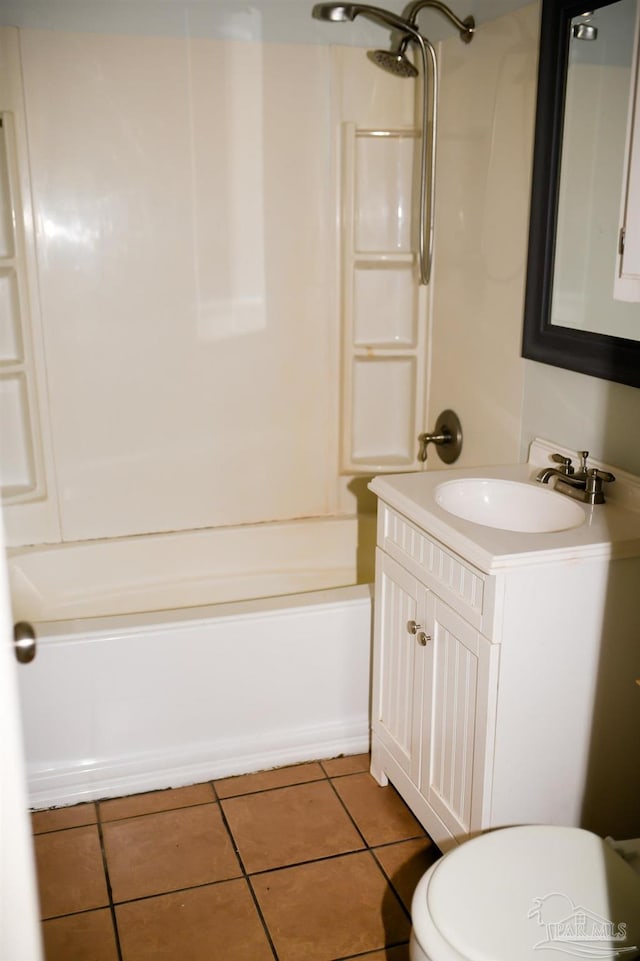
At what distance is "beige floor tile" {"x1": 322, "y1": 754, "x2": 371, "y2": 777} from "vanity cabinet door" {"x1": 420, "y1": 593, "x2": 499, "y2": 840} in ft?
1.30

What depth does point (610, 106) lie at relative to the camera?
79.3 inches

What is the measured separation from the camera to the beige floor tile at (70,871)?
200 cm

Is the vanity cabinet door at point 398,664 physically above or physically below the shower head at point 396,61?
below

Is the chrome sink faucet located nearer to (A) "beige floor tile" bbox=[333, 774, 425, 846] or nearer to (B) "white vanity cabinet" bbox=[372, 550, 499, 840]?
(B) "white vanity cabinet" bbox=[372, 550, 499, 840]

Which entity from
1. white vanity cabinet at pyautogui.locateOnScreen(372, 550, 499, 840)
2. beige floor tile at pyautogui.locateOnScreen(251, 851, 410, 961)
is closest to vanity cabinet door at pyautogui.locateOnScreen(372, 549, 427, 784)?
white vanity cabinet at pyautogui.locateOnScreen(372, 550, 499, 840)

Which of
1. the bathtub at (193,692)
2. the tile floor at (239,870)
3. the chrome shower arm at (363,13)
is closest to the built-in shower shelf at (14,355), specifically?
the bathtub at (193,692)

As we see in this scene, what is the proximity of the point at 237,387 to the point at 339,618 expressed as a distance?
101 cm

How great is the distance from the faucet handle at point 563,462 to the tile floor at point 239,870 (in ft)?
3.15

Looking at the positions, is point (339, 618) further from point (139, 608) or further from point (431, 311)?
point (431, 311)

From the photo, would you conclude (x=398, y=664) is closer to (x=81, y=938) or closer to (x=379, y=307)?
(x=81, y=938)

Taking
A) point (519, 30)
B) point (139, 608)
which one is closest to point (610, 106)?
point (519, 30)

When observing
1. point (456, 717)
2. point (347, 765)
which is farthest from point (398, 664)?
point (347, 765)

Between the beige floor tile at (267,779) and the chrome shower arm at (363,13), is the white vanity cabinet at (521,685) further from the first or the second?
the chrome shower arm at (363,13)

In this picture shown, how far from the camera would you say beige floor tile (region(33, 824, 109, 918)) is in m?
2.00
